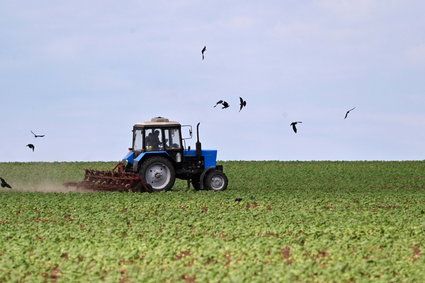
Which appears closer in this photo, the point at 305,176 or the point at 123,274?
the point at 123,274

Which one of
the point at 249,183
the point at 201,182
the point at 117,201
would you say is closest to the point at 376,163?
the point at 249,183

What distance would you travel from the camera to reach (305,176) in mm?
39406

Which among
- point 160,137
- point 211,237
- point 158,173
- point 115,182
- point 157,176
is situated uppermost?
point 160,137

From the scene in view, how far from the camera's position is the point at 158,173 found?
25.6 metres

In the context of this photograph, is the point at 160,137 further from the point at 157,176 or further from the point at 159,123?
the point at 157,176

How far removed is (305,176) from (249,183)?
6.23 m

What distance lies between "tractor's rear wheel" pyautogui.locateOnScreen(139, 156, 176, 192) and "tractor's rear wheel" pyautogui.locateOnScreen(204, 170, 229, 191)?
4.61 ft

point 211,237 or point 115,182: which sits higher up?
point 115,182

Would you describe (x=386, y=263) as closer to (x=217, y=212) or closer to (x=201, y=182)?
(x=217, y=212)

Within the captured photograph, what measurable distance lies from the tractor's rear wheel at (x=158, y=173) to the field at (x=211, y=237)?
46.8 inches

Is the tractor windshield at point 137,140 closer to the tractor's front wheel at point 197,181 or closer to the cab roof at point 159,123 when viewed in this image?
the cab roof at point 159,123

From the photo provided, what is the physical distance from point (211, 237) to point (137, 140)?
11.5 meters

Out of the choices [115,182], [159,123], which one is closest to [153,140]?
[159,123]

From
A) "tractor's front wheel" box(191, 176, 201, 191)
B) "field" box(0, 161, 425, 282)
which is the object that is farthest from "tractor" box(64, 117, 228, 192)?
"field" box(0, 161, 425, 282)
